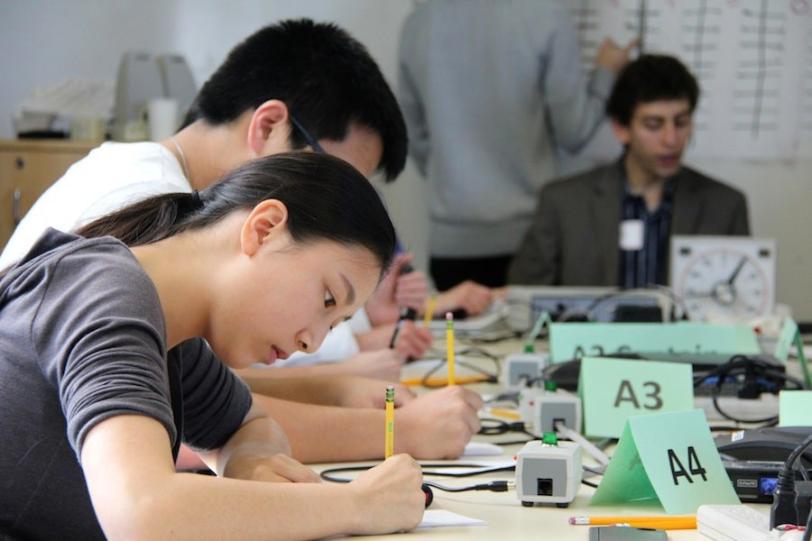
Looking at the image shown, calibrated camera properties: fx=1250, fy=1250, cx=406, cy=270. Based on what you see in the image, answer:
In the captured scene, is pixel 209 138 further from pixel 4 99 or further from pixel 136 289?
pixel 4 99

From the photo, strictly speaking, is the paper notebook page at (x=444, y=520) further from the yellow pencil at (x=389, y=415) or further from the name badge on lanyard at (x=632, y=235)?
the name badge on lanyard at (x=632, y=235)

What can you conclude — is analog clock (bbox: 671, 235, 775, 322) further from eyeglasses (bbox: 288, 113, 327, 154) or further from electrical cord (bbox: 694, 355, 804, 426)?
eyeglasses (bbox: 288, 113, 327, 154)

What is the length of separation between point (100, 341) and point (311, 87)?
3.05 ft

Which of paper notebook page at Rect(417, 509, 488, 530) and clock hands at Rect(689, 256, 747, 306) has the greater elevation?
paper notebook page at Rect(417, 509, 488, 530)

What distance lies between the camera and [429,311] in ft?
9.84

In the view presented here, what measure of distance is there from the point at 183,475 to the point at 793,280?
4.05 meters

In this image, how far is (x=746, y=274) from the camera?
121 inches

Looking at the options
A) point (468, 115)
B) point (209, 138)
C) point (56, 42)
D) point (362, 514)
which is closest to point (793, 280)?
point (468, 115)

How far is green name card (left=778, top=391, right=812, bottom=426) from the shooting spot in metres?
1.56

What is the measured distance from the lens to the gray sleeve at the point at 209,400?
4.87ft

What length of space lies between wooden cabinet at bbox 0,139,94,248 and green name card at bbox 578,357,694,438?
8.92ft

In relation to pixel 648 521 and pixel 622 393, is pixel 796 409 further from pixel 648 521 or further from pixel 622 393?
pixel 648 521

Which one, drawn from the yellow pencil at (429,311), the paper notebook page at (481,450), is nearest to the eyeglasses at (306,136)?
the paper notebook page at (481,450)

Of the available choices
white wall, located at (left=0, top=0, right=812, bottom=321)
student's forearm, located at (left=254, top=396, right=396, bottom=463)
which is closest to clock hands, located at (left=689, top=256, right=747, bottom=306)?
student's forearm, located at (left=254, top=396, right=396, bottom=463)
